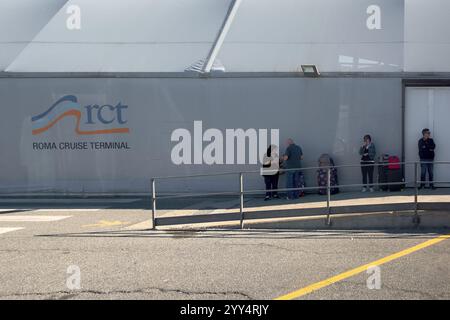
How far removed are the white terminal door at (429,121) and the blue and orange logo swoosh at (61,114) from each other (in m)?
8.99

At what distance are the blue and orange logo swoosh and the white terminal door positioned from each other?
8.99m

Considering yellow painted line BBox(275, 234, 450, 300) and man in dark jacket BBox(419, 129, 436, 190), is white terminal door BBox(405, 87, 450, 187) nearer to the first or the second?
man in dark jacket BBox(419, 129, 436, 190)

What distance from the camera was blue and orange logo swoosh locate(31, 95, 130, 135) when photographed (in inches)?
722

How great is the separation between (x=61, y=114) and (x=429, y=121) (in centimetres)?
1102

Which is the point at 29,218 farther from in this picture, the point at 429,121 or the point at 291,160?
the point at 429,121

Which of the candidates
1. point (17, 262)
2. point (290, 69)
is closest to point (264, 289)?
point (17, 262)

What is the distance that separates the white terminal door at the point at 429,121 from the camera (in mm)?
16562

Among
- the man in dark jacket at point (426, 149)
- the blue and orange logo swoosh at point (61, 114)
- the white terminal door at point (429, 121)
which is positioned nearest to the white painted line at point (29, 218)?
the blue and orange logo swoosh at point (61, 114)

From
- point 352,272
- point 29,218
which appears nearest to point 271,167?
point 29,218

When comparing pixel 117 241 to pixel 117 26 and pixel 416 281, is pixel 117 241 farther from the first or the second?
pixel 117 26

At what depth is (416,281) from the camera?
7023 millimetres

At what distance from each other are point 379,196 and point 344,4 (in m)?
7.34

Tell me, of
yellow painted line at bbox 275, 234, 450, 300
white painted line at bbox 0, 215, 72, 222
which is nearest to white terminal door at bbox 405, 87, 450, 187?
yellow painted line at bbox 275, 234, 450, 300

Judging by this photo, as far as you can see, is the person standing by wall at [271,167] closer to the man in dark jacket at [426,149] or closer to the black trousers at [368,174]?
the black trousers at [368,174]
